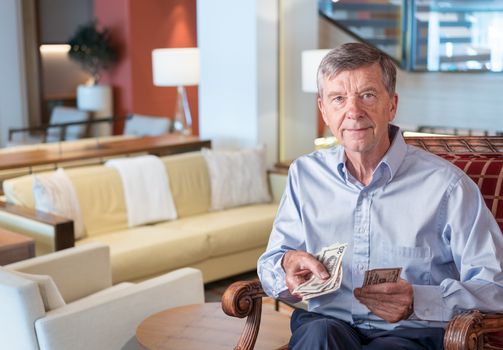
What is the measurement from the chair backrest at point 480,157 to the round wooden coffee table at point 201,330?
33.6 inches

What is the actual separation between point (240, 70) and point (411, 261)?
412 centimetres

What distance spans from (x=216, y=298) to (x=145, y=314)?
1774mm

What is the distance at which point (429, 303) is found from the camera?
2.08 metres

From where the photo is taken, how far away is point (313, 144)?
663 centimetres

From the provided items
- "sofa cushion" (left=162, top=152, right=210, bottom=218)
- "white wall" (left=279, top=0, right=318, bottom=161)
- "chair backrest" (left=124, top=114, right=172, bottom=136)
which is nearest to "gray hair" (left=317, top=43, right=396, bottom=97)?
"sofa cushion" (left=162, top=152, right=210, bottom=218)

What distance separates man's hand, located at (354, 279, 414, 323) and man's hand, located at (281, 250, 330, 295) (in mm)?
140

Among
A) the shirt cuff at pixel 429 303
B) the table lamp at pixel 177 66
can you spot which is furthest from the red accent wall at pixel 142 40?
the shirt cuff at pixel 429 303

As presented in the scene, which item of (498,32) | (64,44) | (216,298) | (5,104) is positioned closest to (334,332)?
(216,298)

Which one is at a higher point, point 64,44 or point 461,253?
point 64,44

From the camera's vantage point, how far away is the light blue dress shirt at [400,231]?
2.08m

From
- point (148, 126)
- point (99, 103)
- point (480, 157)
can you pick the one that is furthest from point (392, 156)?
point (99, 103)

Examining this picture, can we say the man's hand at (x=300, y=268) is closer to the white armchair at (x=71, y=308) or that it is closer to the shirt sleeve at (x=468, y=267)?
the shirt sleeve at (x=468, y=267)

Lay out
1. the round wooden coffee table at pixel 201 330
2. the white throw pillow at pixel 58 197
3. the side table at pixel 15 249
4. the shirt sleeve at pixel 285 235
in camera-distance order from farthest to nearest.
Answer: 1. the white throw pillow at pixel 58 197
2. the side table at pixel 15 249
3. the round wooden coffee table at pixel 201 330
4. the shirt sleeve at pixel 285 235

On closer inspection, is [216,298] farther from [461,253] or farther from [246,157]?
[461,253]
